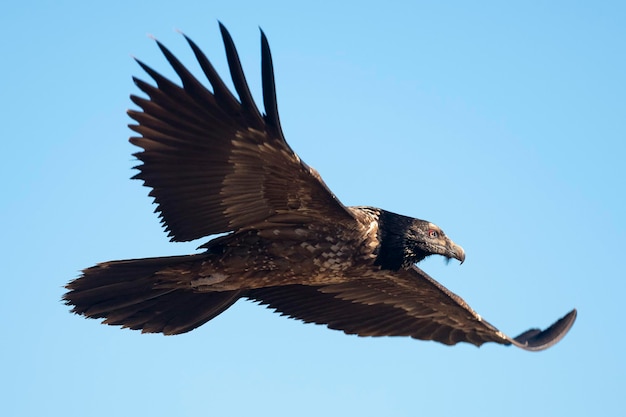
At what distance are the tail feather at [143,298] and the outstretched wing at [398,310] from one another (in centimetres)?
52

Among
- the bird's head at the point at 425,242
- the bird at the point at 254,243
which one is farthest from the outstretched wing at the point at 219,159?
the bird's head at the point at 425,242

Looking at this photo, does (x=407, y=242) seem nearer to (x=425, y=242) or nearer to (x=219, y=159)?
(x=425, y=242)

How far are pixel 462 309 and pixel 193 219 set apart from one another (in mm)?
2883

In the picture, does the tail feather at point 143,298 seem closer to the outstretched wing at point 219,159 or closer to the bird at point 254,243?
the bird at point 254,243

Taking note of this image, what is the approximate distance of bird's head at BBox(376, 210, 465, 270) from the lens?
28.2 ft

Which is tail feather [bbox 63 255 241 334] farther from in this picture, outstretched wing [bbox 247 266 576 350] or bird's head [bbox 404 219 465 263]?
bird's head [bbox 404 219 465 263]

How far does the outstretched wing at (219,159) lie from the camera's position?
7.27 meters

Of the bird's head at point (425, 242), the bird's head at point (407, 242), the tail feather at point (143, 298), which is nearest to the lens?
the tail feather at point (143, 298)

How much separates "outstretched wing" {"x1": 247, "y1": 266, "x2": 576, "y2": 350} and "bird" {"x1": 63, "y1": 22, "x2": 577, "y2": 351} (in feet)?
0.04

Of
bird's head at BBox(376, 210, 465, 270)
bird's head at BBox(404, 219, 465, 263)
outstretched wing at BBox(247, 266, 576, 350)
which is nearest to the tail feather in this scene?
outstretched wing at BBox(247, 266, 576, 350)

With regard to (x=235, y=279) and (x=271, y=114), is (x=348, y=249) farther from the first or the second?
(x=271, y=114)

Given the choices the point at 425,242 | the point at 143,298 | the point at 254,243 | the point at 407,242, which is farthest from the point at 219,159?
the point at 425,242

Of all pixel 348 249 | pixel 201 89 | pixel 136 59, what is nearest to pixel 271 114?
pixel 201 89

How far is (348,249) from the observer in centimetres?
840
